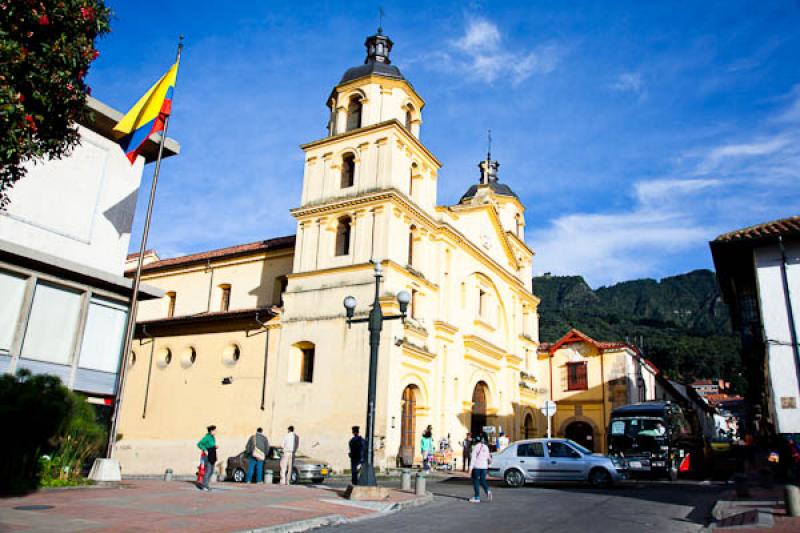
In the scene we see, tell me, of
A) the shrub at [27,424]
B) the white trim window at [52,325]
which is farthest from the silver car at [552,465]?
the white trim window at [52,325]

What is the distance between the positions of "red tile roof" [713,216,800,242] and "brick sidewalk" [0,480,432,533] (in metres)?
11.2

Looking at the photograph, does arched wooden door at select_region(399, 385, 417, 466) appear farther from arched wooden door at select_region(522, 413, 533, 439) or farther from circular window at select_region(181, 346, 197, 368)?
arched wooden door at select_region(522, 413, 533, 439)

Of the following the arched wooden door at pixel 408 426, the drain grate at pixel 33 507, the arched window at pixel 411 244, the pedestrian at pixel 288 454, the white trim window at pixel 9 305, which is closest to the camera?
the drain grate at pixel 33 507

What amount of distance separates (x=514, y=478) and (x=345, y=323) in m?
9.88

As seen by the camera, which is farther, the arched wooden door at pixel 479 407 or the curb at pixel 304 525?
the arched wooden door at pixel 479 407

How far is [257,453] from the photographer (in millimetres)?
18344

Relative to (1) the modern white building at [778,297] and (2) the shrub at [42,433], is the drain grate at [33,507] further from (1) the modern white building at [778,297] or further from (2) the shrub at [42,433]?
(1) the modern white building at [778,297]

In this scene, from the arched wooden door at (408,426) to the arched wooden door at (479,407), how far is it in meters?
5.36

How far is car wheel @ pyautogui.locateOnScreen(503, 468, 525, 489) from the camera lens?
1973 cm

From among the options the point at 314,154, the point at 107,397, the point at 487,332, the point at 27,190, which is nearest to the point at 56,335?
the point at 107,397

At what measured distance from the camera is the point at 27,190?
50.1ft

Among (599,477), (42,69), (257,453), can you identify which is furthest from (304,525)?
(599,477)

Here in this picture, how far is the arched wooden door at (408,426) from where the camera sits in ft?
83.3

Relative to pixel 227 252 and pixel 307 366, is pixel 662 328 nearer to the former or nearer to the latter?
pixel 227 252
